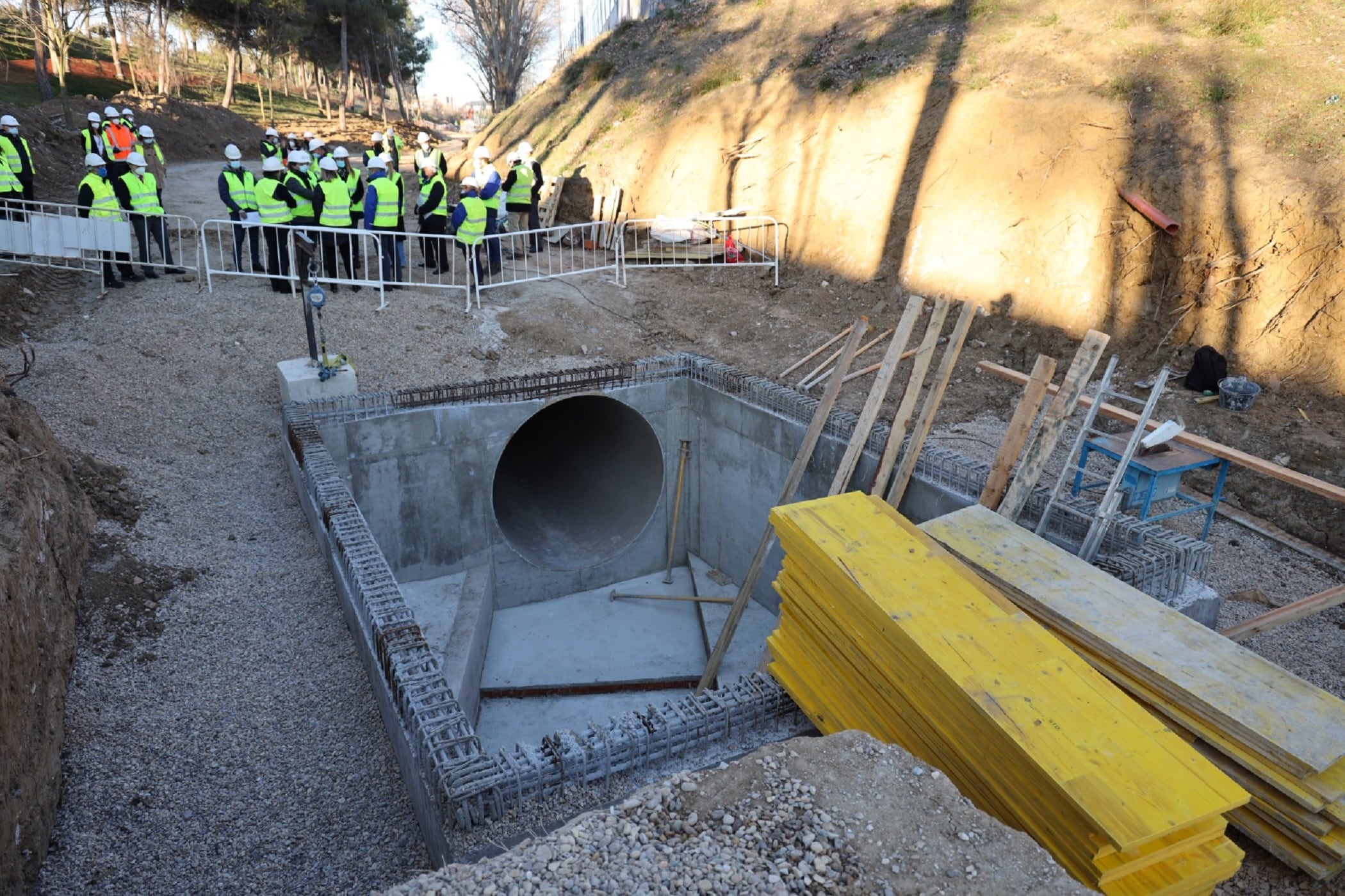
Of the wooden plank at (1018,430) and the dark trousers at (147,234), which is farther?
the dark trousers at (147,234)

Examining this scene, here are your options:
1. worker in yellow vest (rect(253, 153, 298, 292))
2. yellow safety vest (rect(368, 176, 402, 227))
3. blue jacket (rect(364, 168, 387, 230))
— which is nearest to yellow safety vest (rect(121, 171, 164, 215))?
worker in yellow vest (rect(253, 153, 298, 292))

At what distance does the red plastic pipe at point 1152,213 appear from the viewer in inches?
446

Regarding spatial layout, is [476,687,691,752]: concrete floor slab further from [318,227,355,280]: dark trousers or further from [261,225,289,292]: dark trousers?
[261,225,289,292]: dark trousers

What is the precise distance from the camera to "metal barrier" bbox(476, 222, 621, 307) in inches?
538

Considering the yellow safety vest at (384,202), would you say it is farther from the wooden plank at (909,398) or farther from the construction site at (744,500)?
the wooden plank at (909,398)

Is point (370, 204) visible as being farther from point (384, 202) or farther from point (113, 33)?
point (113, 33)

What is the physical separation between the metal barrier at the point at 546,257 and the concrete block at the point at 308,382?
3.83m

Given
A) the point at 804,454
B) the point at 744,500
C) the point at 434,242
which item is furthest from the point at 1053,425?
the point at 434,242

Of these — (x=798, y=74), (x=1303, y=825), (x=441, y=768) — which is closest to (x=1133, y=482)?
(x=1303, y=825)

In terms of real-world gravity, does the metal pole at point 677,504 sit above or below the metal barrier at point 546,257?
below

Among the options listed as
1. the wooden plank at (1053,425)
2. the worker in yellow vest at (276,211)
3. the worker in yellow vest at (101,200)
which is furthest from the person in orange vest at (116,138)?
the wooden plank at (1053,425)

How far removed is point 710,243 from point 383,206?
603cm

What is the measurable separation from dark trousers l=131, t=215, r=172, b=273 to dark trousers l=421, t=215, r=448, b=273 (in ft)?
11.9

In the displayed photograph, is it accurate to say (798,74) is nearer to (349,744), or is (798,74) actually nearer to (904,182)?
(904,182)
